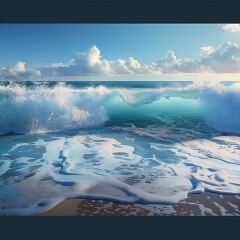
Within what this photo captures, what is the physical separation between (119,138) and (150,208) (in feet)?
8.97

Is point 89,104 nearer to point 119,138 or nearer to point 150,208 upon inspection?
point 119,138

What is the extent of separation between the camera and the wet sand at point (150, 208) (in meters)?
4.84

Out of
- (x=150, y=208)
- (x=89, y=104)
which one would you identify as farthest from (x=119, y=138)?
(x=150, y=208)

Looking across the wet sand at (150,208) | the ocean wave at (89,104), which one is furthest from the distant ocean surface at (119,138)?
the wet sand at (150,208)

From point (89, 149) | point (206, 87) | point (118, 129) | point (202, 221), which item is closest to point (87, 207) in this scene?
point (202, 221)

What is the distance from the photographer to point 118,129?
7797mm

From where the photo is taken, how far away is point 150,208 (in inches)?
196

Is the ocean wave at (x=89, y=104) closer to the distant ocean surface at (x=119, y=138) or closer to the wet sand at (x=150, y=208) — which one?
the distant ocean surface at (x=119, y=138)

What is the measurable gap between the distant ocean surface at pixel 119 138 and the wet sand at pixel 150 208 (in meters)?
0.27

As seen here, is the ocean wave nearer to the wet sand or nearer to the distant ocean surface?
the distant ocean surface

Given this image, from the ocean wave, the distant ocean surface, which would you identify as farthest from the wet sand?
the ocean wave

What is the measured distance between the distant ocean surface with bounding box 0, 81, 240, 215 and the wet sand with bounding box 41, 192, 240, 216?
0.89ft

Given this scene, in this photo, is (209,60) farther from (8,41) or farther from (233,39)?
(8,41)

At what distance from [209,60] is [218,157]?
2198 mm
